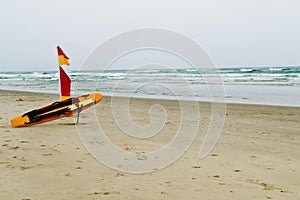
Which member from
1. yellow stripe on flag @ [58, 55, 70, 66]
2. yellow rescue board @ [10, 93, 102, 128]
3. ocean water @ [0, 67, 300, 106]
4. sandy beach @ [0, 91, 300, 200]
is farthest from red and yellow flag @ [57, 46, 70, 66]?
sandy beach @ [0, 91, 300, 200]

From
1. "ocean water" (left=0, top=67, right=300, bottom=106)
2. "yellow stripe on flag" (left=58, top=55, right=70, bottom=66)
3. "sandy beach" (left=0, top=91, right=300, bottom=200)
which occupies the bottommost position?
"sandy beach" (left=0, top=91, right=300, bottom=200)

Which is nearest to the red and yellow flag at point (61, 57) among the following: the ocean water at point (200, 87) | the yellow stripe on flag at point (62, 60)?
the yellow stripe on flag at point (62, 60)

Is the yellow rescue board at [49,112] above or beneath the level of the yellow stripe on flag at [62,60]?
beneath

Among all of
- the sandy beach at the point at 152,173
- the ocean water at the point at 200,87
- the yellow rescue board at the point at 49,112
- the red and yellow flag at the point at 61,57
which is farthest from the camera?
the ocean water at the point at 200,87

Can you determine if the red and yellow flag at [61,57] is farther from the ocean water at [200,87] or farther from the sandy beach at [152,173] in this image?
the sandy beach at [152,173]

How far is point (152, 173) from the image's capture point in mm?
4344

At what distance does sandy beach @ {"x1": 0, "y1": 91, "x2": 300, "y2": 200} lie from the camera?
3603mm

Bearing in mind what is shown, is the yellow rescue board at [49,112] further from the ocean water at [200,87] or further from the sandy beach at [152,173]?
the ocean water at [200,87]

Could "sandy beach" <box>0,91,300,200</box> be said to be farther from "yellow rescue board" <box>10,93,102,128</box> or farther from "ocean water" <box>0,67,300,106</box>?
"ocean water" <box>0,67,300,106</box>

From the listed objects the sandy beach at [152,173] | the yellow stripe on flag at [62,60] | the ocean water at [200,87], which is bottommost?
the sandy beach at [152,173]

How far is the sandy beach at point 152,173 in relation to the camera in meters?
3.60

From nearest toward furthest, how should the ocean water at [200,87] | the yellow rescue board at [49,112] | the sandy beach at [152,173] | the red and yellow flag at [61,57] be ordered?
1. the sandy beach at [152,173]
2. the yellow rescue board at [49,112]
3. the red and yellow flag at [61,57]
4. the ocean water at [200,87]

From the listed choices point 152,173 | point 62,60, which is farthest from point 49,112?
point 152,173

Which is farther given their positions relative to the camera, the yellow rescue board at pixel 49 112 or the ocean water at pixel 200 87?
the ocean water at pixel 200 87
